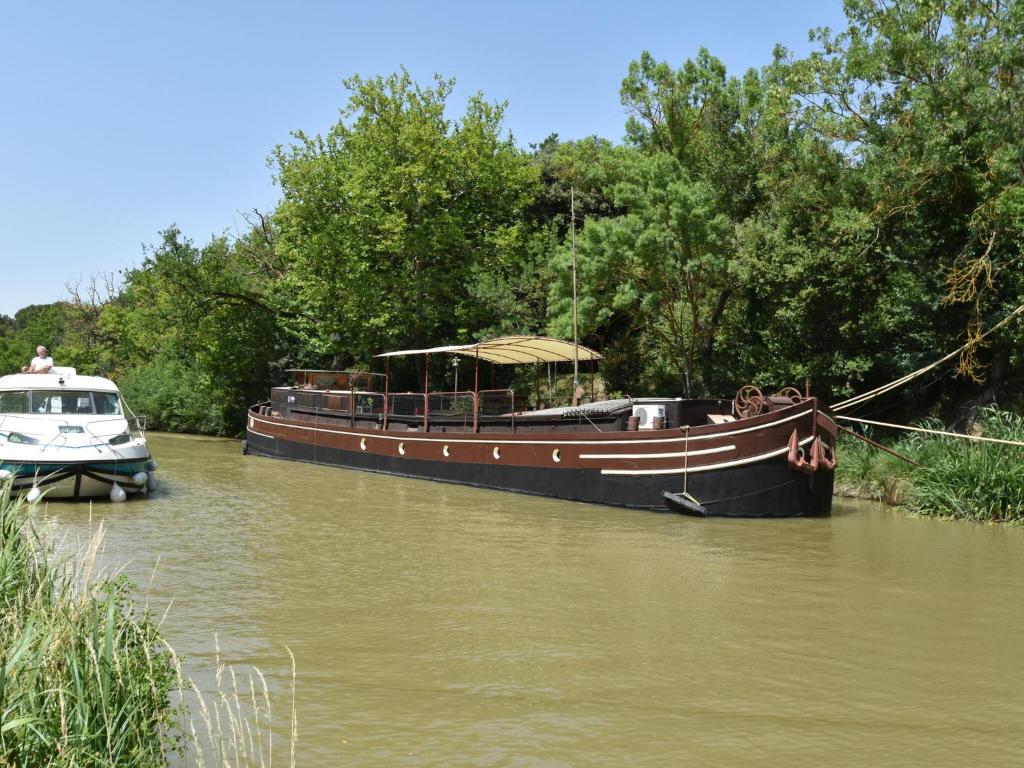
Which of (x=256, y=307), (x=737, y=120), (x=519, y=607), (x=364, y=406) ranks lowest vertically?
(x=519, y=607)

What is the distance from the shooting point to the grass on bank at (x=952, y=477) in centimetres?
1588

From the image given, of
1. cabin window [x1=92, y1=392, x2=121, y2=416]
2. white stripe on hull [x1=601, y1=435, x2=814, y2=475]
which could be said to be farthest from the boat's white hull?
white stripe on hull [x1=601, y1=435, x2=814, y2=475]

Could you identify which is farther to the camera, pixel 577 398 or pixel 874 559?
pixel 577 398

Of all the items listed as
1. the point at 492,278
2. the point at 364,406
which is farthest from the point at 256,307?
the point at 364,406

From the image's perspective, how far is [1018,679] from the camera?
24.8 feet

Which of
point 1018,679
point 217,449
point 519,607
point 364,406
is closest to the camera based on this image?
point 1018,679

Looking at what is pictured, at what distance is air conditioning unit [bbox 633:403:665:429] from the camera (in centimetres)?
1745

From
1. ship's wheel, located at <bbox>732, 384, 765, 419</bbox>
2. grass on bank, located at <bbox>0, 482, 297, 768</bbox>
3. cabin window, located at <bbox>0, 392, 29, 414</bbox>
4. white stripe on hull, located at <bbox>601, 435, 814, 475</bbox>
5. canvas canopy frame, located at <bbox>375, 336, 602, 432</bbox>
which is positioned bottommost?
grass on bank, located at <bbox>0, 482, 297, 768</bbox>

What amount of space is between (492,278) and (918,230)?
53.7ft

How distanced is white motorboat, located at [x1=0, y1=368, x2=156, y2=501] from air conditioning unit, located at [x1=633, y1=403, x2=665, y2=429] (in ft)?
31.9

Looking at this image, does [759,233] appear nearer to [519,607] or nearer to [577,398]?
[577,398]

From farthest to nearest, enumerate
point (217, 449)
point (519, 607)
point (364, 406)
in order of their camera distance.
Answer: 1. point (217, 449)
2. point (364, 406)
3. point (519, 607)

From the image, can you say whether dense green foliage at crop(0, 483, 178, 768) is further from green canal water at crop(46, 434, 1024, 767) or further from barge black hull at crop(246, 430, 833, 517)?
barge black hull at crop(246, 430, 833, 517)

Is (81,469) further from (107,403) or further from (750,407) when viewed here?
(750,407)
